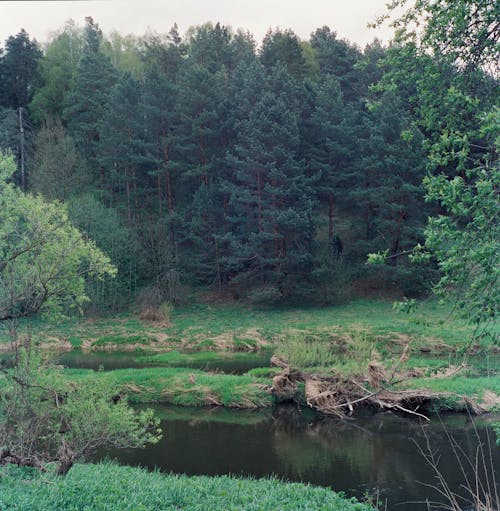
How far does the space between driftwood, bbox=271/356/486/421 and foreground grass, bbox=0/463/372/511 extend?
31.5ft

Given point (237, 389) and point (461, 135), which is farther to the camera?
point (237, 389)

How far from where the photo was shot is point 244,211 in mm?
42250

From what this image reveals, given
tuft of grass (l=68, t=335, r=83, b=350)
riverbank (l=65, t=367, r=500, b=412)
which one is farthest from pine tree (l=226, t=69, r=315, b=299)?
riverbank (l=65, t=367, r=500, b=412)

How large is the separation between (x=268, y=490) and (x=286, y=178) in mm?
31678

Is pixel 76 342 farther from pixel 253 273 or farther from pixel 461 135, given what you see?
pixel 461 135

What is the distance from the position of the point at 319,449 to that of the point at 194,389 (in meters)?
7.05

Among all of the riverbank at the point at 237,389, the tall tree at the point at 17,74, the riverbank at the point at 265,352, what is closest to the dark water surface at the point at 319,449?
the riverbank at the point at 237,389

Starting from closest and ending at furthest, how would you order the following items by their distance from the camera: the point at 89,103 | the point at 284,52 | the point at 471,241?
the point at 471,241 → the point at 89,103 → the point at 284,52

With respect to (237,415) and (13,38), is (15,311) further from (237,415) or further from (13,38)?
(13,38)

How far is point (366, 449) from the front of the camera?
54.1 ft

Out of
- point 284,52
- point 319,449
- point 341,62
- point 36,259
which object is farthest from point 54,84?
point 319,449

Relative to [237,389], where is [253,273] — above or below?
above

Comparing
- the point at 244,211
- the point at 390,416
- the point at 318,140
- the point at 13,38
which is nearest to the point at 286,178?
the point at 244,211

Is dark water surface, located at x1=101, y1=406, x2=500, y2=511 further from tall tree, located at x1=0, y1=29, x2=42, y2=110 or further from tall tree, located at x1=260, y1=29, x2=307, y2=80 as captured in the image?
tall tree, located at x1=0, y1=29, x2=42, y2=110
